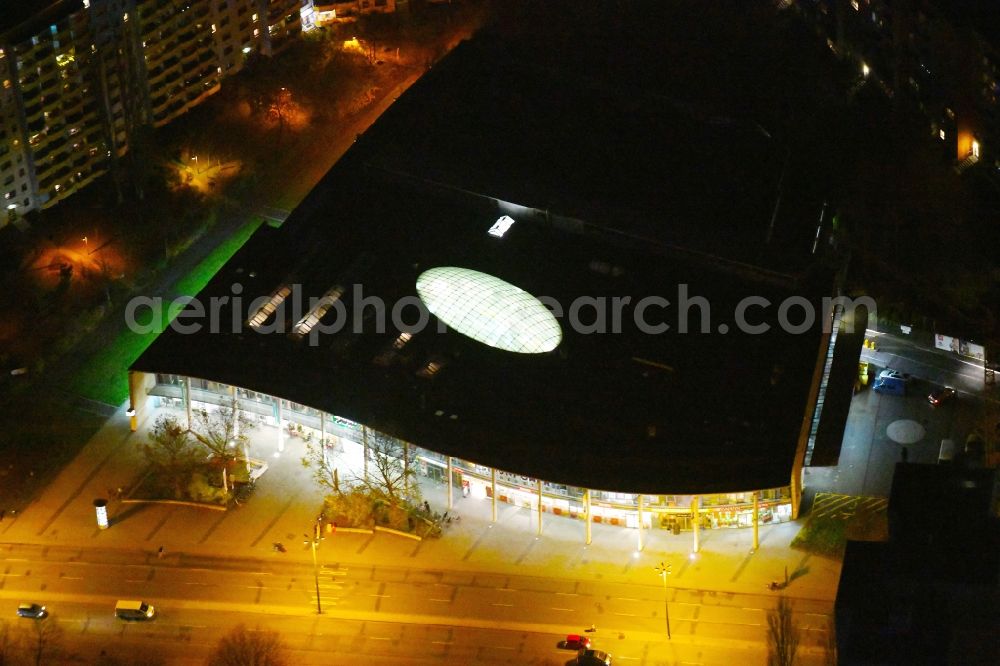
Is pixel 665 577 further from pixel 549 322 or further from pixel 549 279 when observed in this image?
pixel 549 279

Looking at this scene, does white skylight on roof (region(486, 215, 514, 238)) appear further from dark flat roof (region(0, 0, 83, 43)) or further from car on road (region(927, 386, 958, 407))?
dark flat roof (region(0, 0, 83, 43))

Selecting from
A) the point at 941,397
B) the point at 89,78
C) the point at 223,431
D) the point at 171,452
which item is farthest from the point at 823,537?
the point at 89,78

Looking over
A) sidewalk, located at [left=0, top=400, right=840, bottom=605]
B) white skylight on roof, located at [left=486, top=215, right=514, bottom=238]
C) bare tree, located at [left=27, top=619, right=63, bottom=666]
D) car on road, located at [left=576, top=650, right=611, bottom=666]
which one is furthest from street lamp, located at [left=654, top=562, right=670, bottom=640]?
bare tree, located at [left=27, top=619, right=63, bottom=666]

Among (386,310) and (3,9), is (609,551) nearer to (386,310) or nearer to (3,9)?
(386,310)

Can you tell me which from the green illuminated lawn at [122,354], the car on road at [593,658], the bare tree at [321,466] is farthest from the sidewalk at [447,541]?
the green illuminated lawn at [122,354]

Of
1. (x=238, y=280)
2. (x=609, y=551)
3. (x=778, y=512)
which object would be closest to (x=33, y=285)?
(x=238, y=280)

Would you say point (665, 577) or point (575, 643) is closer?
point (575, 643)
